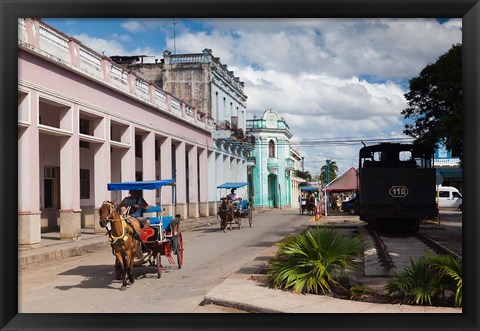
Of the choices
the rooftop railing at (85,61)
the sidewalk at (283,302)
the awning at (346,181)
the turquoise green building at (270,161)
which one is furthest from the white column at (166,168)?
the turquoise green building at (270,161)

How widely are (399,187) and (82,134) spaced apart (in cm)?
1077

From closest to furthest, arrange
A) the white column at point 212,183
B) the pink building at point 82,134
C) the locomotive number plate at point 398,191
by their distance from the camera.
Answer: the pink building at point 82,134 → the locomotive number plate at point 398,191 → the white column at point 212,183

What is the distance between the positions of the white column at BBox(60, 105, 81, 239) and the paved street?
1.68 m

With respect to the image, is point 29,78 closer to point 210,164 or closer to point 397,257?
point 397,257

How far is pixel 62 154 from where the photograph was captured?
1873 cm

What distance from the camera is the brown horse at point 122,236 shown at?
982 centimetres

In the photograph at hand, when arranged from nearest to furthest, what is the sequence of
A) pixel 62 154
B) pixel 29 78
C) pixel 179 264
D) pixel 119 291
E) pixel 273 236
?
pixel 119 291 → pixel 179 264 → pixel 29 78 → pixel 62 154 → pixel 273 236

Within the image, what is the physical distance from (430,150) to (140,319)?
50.3 feet

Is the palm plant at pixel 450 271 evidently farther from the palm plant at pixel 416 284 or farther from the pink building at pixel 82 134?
the pink building at pixel 82 134

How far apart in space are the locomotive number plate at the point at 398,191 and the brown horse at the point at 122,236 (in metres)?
10.6

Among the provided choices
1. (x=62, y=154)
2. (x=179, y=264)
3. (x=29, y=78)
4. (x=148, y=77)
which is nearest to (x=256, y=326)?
(x=179, y=264)

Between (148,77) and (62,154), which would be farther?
(148,77)

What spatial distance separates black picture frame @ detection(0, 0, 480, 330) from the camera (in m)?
6.40

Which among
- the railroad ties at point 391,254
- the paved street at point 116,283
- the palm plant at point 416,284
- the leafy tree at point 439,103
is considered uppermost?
the leafy tree at point 439,103
